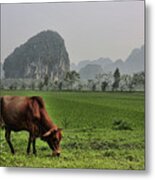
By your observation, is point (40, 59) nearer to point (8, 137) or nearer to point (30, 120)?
point (30, 120)

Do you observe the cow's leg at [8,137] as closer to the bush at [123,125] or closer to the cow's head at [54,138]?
the cow's head at [54,138]

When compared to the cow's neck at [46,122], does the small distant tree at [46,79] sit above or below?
above

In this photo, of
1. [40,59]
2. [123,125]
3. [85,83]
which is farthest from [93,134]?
[40,59]

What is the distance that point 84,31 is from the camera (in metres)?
2.79

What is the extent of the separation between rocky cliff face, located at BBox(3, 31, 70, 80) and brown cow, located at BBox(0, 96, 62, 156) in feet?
0.43

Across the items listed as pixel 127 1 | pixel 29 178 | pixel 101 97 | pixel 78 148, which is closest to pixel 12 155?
pixel 29 178

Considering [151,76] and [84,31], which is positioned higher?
[84,31]

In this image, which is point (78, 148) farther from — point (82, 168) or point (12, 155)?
point (12, 155)

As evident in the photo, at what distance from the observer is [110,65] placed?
2758 mm

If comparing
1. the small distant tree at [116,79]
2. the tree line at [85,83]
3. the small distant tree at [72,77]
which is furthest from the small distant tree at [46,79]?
the small distant tree at [116,79]

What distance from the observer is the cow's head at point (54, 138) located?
9.18ft

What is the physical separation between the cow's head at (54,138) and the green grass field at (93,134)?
0.08 ft

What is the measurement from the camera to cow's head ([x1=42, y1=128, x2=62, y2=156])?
2.80 m

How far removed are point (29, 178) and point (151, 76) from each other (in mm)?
809
